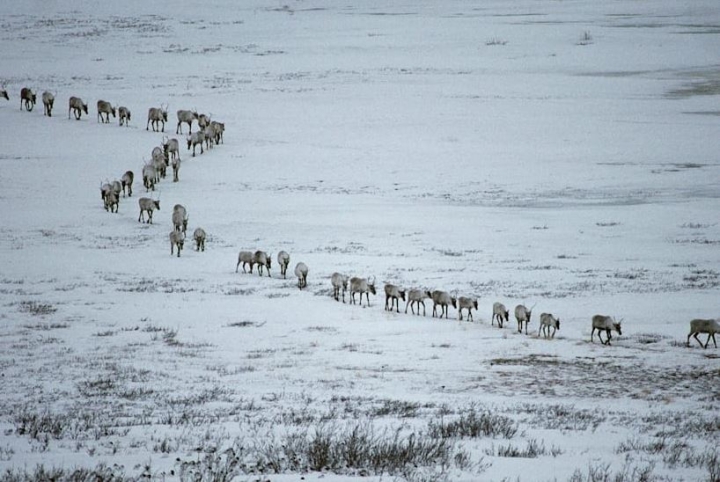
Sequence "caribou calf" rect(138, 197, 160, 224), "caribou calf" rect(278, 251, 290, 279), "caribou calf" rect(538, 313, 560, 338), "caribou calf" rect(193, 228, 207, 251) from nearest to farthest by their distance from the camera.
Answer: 1. "caribou calf" rect(538, 313, 560, 338)
2. "caribou calf" rect(278, 251, 290, 279)
3. "caribou calf" rect(193, 228, 207, 251)
4. "caribou calf" rect(138, 197, 160, 224)

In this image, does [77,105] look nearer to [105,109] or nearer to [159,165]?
[105,109]

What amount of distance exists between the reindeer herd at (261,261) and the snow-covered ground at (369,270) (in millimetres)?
463

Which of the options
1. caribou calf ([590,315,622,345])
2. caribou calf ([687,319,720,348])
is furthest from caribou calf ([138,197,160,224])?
caribou calf ([687,319,720,348])

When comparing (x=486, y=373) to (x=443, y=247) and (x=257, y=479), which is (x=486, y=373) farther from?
(x=443, y=247)

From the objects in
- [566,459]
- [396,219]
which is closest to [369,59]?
[396,219]

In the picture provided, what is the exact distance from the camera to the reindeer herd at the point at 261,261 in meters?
17.1

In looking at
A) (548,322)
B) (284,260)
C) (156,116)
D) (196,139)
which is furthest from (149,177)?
(548,322)

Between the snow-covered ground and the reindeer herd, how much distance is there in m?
0.46

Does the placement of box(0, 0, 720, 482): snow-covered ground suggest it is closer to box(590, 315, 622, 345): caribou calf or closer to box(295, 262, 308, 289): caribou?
box(295, 262, 308, 289): caribou

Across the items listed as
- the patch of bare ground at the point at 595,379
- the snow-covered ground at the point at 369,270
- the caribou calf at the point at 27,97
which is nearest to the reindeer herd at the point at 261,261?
the snow-covered ground at the point at 369,270

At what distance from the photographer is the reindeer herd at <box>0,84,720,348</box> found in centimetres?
1712

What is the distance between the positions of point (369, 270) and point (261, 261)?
127 inches

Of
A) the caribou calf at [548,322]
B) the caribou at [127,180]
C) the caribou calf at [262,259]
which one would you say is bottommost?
the caribou calf at [548,322]

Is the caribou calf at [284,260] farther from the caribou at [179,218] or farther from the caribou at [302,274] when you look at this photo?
the caribou at [179,218]
